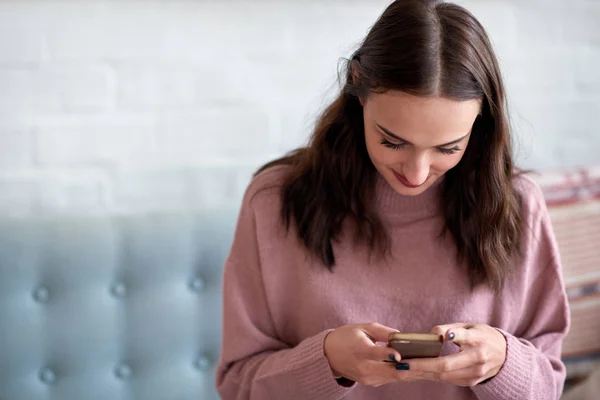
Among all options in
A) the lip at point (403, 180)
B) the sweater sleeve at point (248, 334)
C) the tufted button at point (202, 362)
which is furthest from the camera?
the tufted button at point (202, 362)

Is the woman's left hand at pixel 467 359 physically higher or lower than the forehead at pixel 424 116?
lower

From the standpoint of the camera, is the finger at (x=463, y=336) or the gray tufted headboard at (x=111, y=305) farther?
the gray tufted headboard at (x=111, y=305)

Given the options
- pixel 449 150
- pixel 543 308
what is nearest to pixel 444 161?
pixel 449 150

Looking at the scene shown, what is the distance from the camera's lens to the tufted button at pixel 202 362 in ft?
5.10

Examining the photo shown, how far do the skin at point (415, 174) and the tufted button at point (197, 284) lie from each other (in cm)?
52

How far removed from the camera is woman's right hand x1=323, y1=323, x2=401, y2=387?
0.99 metres

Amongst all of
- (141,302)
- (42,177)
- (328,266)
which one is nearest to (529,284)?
(328,266)

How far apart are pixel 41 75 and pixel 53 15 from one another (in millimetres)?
114

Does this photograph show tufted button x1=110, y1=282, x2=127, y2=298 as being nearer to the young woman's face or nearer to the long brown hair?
the long brown hair

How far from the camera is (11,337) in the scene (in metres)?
1.44

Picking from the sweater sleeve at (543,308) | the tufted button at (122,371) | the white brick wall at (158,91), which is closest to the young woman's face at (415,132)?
the sweater sleeve at (543,308)

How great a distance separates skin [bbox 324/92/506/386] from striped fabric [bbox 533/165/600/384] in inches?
24.3

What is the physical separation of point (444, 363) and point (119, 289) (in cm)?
73

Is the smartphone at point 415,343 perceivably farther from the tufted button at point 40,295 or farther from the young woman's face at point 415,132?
the tufted button at point 40,295
